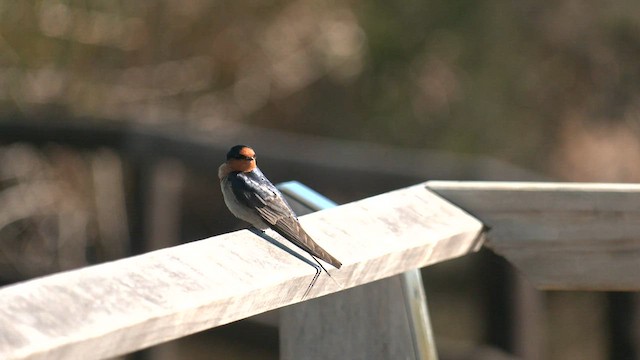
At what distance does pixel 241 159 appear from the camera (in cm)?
273

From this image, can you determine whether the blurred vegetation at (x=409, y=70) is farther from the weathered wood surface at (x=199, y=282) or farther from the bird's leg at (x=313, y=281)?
the bird's leg at (x=313, y=281)

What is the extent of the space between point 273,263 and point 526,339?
189 centimetres

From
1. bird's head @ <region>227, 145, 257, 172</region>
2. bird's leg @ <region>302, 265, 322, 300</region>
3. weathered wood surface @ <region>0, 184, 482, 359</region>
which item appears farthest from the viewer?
bird's head @ <region>227, 145, 257, 172</region>

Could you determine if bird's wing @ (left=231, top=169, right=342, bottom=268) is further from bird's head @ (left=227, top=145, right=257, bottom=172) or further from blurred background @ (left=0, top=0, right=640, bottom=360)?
Answer: blurred background @ (left=0, top=0, right=640, bottom=360)

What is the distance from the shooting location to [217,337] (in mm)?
4094

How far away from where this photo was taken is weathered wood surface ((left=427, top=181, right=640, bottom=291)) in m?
1.83

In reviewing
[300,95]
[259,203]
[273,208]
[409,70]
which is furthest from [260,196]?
[409,70]

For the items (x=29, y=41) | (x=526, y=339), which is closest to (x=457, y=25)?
(x=29, y=41)

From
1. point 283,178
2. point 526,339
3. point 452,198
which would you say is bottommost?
point 526,339

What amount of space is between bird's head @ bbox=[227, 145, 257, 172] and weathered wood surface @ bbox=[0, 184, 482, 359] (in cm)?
96

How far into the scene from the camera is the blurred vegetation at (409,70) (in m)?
6.23

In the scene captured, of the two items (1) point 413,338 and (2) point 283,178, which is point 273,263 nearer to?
(1) point 413,338

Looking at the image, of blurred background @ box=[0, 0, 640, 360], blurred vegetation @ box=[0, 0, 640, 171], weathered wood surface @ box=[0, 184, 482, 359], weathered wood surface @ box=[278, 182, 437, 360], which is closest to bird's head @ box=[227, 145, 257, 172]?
weathered wood surface @ box=[278, 182, 437, 360]

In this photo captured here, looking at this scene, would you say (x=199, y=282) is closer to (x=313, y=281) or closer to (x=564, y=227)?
(x=313, y=281)
